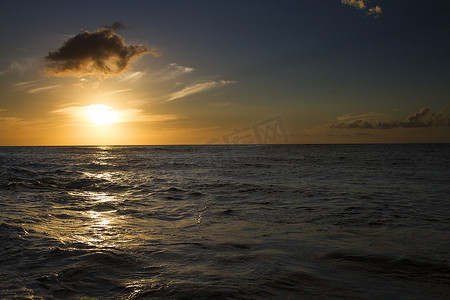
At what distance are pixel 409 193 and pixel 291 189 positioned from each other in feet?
17.7

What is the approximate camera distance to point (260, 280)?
408cm

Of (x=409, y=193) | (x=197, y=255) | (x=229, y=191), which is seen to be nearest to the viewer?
(x=197, y=255)

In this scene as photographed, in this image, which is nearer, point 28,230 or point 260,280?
point 260,280

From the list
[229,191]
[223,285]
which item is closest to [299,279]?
[223,285]

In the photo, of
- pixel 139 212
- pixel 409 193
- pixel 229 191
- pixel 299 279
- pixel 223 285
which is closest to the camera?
pixel 223 285

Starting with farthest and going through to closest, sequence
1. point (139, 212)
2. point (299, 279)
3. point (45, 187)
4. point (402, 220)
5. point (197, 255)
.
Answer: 1. point (45, 187)
2. point (139, 212)
3. point (402, 220)
4. point (197, 255)
5. point (299, 279)

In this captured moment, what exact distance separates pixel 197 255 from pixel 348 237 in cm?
362

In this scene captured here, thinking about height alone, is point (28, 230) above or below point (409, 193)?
above

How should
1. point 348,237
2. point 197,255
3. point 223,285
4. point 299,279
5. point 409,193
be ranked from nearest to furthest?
1. point 223,285
2. point 299,279
3. point 197,255
4. point 348,237
5. point 409,193

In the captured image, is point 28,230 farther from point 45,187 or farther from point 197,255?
point 45,187

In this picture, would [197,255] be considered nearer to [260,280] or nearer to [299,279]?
[260,280]

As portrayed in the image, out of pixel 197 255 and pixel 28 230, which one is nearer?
pixel 197 255

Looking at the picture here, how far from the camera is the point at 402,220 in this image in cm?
791

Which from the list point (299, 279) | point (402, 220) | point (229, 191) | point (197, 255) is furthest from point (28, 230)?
point (402, 220)
